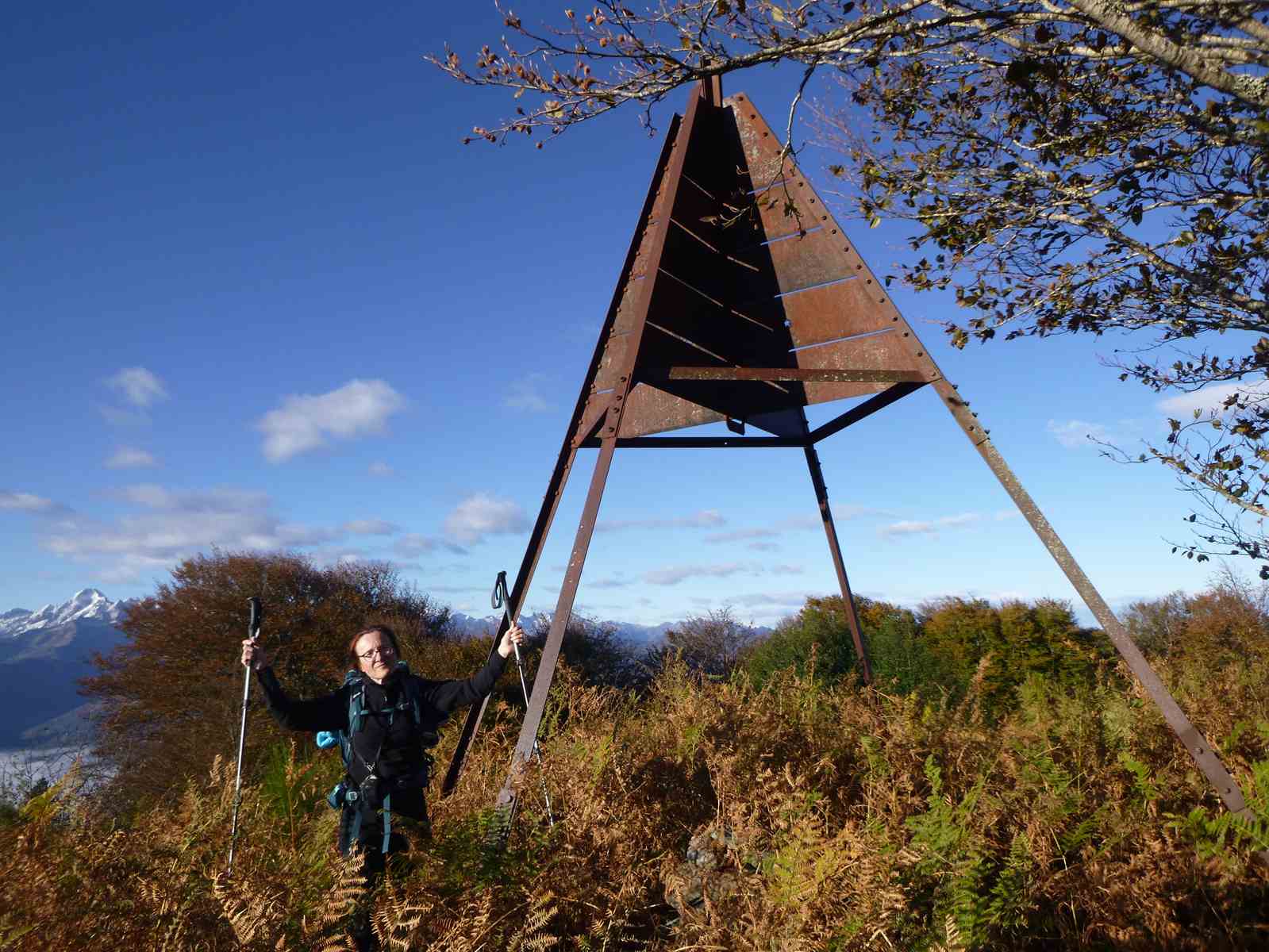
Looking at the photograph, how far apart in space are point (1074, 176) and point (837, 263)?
2.29 m

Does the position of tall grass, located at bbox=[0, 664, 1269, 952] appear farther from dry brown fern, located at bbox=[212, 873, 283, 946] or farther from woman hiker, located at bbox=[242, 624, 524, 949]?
woman hiker, located at bbox=[242, 624, 524, 949]

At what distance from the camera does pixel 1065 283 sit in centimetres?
729

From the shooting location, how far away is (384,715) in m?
4.15

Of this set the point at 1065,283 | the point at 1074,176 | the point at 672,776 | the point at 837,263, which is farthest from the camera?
the point at 1065,283

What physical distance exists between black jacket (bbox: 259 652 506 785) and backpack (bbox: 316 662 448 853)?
0.01 meters

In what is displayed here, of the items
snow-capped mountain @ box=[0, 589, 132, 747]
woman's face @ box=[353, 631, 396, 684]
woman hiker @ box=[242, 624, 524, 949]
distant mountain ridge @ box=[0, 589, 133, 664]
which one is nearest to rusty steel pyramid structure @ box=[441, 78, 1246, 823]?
woman hiker @ box=[242, 624, 524, 949]

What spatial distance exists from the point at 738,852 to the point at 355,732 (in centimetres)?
196

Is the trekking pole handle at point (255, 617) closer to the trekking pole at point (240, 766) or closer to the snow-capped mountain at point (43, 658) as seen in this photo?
the trekking pole at point (240, 766)

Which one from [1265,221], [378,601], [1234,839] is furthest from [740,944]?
[378,601]

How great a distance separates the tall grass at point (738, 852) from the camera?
270 cm

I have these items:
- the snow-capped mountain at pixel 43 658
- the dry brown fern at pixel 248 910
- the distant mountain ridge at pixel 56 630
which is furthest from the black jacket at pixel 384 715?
A: the distant mountain ridge at pixel 56 630

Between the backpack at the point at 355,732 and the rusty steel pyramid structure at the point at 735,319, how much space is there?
0.79 metres

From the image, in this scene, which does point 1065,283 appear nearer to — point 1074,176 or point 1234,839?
point 1074,176

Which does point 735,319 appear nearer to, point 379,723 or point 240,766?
point 379,723
